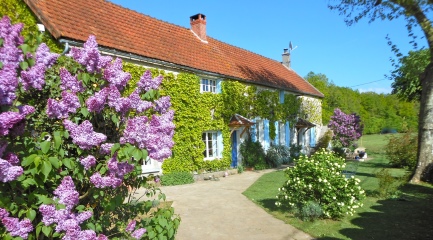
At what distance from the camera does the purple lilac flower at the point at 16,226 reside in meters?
2.34

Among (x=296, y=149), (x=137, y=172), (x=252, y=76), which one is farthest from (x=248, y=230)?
(x=296, y=149)

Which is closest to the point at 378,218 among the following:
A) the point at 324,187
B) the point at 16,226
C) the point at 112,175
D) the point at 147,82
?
the point at 324,187

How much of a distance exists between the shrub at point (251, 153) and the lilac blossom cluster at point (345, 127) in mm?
8195

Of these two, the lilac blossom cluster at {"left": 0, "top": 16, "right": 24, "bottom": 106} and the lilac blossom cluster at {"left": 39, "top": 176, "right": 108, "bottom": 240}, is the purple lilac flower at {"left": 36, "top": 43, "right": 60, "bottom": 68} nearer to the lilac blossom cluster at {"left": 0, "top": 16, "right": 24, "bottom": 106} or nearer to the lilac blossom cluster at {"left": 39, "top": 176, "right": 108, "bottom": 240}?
the lilac blossom cluster at {"left": 0, "top": 16, "right": 24, "bottom": 106}

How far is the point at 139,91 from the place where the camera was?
3.30 meters

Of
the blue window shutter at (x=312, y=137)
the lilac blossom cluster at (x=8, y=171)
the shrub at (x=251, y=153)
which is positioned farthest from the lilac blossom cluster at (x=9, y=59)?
the blue window shutter at (x=312, y=137)

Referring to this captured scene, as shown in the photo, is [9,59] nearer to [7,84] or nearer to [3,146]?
[7,84]

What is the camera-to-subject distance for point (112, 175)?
2.78 m

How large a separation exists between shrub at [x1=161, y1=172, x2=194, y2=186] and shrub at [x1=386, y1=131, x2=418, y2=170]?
38.9ft

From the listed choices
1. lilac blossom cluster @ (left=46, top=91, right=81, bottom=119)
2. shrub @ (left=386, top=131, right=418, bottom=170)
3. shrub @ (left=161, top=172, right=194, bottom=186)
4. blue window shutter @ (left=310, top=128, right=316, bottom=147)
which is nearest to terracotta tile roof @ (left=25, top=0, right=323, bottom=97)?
shrub @ (left=161, top=172, right=194, bottom=186)

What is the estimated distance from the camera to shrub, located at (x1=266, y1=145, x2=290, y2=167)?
63.9 feet

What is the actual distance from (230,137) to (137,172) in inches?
560

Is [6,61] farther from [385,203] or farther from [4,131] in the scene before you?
[385,203]

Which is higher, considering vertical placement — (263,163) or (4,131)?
(4,131)
